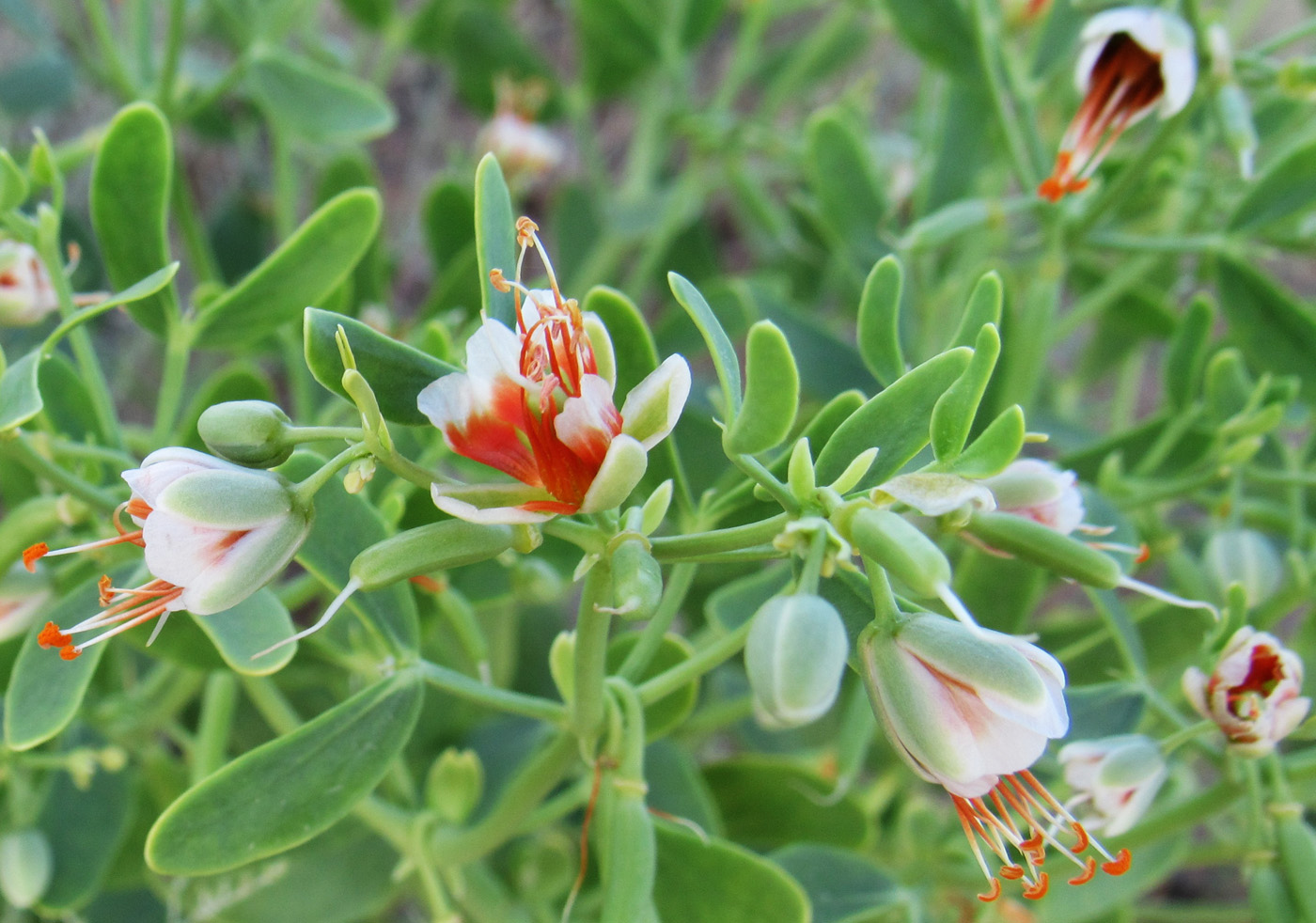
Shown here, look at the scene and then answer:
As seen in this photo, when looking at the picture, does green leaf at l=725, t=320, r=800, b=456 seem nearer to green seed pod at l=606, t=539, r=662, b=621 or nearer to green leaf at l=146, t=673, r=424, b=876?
green seed pod at l=606, t=539, r=662, b=621

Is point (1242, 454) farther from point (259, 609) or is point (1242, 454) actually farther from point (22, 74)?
point (22, 74)

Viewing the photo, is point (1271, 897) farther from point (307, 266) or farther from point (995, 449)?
point (307, 266)

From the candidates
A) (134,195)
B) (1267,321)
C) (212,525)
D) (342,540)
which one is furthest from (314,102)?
(1267,321)

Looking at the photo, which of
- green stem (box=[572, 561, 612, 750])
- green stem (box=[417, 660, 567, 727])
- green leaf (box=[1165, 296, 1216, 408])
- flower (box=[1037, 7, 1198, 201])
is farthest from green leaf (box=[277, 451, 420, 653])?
green leaf (box=[1165, 296, 1216, 408])

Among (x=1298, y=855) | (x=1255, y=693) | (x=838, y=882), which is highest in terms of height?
(x=1255, y=693)

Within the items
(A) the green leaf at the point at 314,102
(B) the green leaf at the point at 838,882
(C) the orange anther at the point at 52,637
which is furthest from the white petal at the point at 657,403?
(A) the green leaf at the point at 314,102

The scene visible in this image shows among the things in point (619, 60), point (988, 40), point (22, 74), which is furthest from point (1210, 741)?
point (22, 74)
